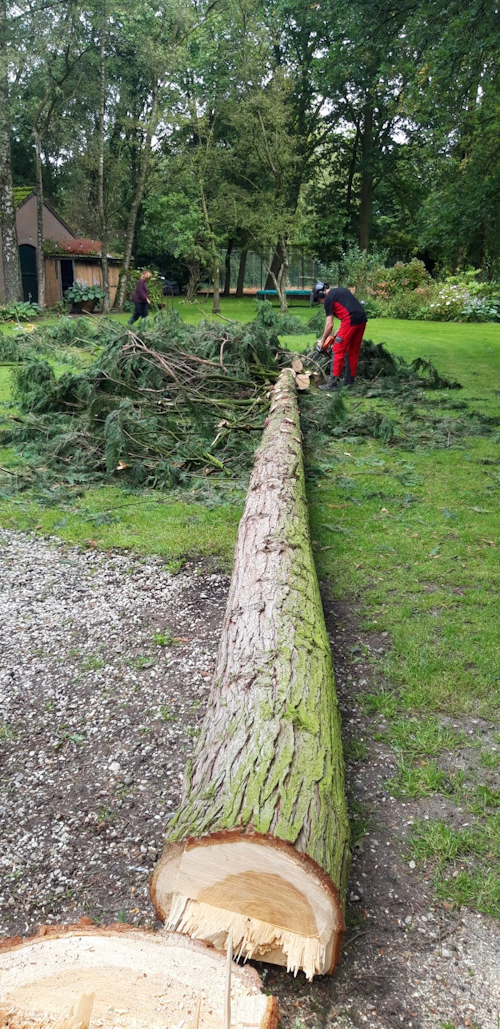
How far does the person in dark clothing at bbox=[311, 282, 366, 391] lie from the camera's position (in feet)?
33.3

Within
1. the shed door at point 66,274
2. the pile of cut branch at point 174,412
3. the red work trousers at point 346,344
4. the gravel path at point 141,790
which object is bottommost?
the gravel path at point 141,790

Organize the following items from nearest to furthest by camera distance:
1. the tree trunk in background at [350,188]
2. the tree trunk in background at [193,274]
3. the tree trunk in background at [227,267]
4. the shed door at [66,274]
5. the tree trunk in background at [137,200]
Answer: the tree trunk in background at [137,200], the tree trunk in background at [193,274], the shed door at [66,274], the tree trunk in background at [350,188], the tree trunk in background at [227,267]

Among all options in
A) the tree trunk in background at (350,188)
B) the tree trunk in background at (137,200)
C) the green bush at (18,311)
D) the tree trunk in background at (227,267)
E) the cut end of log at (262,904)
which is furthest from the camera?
the tree trunk in background at (227,267)

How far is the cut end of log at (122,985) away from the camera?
5.19 ft

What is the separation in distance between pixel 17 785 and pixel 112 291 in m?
30.4

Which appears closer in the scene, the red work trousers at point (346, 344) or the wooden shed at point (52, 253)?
the red work trousers at point (346, 344)

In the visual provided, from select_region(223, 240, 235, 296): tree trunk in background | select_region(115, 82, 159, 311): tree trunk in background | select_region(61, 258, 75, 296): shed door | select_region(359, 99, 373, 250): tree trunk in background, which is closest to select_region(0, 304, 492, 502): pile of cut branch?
select_region(115, 82, 159, 311): tree trunk in background

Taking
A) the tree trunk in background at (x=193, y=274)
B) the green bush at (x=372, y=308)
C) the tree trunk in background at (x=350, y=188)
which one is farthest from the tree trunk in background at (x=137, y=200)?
the tree trunk in background at (x=350, y=188)

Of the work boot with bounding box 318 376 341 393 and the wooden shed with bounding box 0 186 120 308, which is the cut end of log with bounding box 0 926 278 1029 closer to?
the work boot with bounding box 318 376 341 393

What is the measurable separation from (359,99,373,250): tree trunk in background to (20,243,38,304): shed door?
14659 mm

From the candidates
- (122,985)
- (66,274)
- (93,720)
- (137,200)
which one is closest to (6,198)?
(137,200)

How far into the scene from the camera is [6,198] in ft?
74.2

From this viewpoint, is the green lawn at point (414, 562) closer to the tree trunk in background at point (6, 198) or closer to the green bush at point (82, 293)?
the tree trunk in background at point (6, 198)

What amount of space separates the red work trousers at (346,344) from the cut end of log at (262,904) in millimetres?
9165
